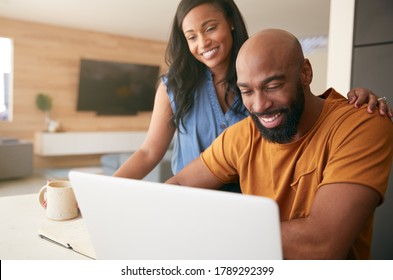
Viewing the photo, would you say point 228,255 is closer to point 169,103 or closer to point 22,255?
point 22,255

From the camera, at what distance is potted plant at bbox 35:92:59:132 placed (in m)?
6.33

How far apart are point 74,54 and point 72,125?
125 cm

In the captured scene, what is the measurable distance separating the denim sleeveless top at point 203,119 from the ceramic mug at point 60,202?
53 centimetres

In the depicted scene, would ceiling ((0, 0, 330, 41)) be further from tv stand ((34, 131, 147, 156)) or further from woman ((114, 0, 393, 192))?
woman ((114, 0, 393, 192))

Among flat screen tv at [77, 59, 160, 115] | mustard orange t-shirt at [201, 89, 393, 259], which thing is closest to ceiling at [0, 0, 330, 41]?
flat screen tv at [77, 59, 160, 115]

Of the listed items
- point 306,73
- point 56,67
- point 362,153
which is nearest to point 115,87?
point 56,67

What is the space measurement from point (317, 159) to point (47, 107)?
6.08m

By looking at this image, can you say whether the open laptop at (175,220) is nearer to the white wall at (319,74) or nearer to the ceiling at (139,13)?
the white wall at (319,74)

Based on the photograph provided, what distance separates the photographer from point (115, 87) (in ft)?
23.7

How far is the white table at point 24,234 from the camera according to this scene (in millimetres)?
948

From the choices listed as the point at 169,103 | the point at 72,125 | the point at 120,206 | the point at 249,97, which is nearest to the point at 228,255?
the point at 120,206

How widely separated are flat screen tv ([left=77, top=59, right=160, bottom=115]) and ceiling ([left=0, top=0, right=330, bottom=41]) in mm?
693

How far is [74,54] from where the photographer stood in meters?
6.75

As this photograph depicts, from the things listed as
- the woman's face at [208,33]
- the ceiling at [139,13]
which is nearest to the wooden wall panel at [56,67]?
the ceiling at [139,13]
